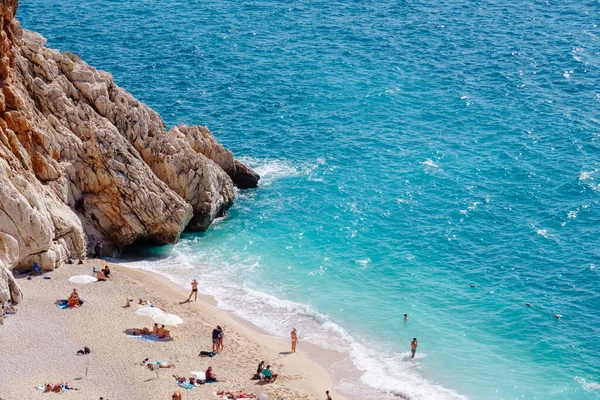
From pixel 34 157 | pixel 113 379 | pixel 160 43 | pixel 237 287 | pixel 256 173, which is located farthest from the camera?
pixel 160 43

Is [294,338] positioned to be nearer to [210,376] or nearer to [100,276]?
[210,376]

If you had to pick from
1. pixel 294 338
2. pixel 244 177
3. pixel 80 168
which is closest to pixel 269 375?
pixel 294 338

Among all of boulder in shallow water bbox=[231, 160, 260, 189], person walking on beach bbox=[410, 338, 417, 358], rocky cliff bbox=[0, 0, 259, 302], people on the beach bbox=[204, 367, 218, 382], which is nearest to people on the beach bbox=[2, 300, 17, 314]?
rocky cliff bbox=[0, 0, 259, 302]

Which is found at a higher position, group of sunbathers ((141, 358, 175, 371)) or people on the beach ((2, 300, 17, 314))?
people on the beach ((2, 300, 17, 314))

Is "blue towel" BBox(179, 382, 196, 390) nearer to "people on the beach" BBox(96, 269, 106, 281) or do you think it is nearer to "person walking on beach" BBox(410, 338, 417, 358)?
"people on the beach" BBox(96, 269, 106, 281)

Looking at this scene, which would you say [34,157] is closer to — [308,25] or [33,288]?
[33,288]

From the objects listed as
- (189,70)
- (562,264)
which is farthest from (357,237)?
(189,70)
